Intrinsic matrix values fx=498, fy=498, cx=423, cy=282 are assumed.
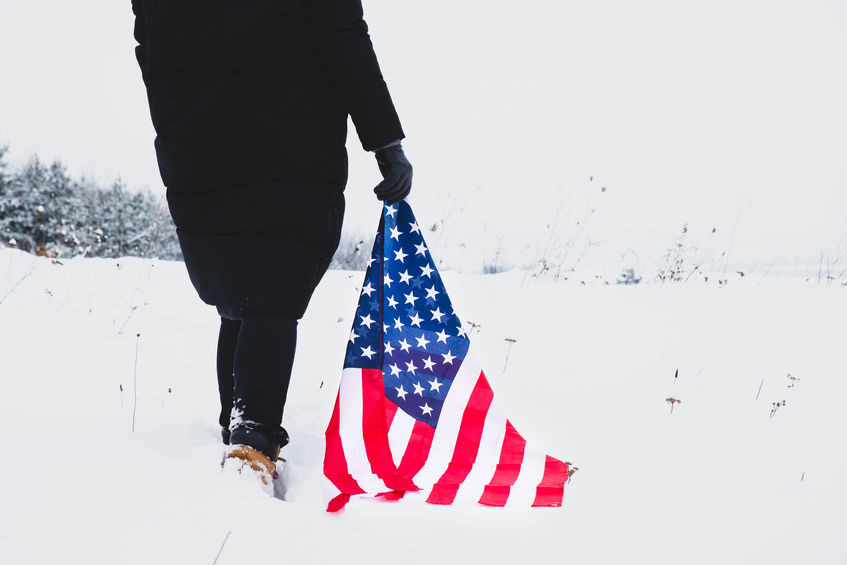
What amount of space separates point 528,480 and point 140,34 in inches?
72.2

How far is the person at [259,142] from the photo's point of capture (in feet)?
4.32

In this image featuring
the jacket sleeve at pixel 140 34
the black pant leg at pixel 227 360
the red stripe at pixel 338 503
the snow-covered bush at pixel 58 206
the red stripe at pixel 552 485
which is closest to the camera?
the red stripe at pixel 338 503

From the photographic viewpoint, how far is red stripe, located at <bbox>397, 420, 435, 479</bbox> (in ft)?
5.10

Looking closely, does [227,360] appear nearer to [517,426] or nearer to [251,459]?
[251,459]

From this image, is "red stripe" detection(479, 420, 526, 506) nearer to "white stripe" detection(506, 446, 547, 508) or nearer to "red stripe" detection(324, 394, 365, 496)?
"white stripe" detection(506, 446, 547, 508)

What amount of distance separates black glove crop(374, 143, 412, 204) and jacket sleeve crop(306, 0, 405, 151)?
→ 0.04m

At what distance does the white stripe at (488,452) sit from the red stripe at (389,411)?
0.30 m

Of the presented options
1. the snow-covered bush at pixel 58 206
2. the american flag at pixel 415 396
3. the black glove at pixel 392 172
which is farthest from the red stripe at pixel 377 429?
the snow-covered bush at pixel 58 206

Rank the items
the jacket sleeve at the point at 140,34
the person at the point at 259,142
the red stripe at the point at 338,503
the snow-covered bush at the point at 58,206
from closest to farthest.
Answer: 1. the red stripe at the point at 338,503
2. the person at the point at 259,142
3. the jacket sleeve at the point at 140,34
4. the snow-covered bush at the point at 58,206

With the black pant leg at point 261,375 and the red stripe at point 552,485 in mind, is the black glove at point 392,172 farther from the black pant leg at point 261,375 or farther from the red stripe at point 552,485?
the red stripe at point 552,485

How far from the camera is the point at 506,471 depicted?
61.0 inches

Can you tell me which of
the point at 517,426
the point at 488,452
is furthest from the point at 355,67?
the point at 517,426

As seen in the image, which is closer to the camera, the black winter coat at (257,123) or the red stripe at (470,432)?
the black winter coat at (257,123)

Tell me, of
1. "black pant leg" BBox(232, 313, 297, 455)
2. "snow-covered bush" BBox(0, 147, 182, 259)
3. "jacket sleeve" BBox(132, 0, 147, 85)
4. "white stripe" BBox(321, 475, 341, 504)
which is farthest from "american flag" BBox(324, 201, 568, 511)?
"snow-covered bush" BBox(0, 147, 182, 259)
